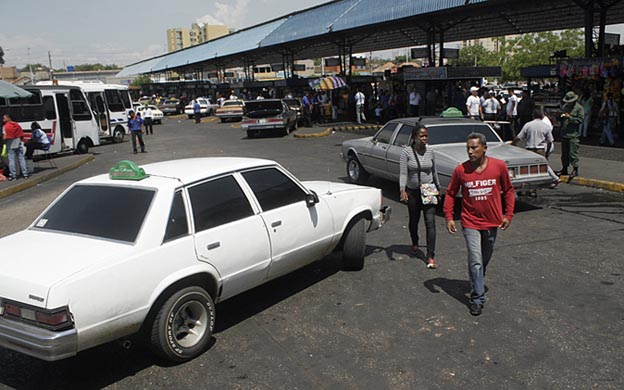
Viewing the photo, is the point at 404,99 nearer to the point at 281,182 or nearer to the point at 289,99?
the point at 289,99

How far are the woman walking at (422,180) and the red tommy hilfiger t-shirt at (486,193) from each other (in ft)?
4.50

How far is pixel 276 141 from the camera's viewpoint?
22.8 metres

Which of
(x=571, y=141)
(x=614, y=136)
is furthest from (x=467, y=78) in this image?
(x=571, y=141)

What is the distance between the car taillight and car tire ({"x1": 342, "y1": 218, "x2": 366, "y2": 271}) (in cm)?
335

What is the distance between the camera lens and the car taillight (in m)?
3.53

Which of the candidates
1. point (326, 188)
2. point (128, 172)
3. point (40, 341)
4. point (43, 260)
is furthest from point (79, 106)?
point (40, 341)

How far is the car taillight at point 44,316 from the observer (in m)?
3.53

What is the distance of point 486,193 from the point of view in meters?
4.93

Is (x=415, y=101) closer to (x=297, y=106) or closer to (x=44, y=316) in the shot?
(x=297, y=106)

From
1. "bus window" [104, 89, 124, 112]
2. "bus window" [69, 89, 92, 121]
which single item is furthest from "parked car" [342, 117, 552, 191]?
"bus window" [104, 89, 124, 112]

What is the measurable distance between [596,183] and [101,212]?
1015cm

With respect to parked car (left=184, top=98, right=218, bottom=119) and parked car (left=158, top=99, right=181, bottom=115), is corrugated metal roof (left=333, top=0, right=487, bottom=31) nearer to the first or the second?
parked car (left=184, top=98, right=218, bottom=119)

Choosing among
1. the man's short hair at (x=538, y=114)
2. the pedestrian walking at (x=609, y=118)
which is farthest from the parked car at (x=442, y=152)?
the pedestrian walking at (x=609, y=118)

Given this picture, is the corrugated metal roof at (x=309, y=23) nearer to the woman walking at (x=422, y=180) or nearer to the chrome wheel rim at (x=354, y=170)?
the chrome wheel rim at (x=354, y=170)
